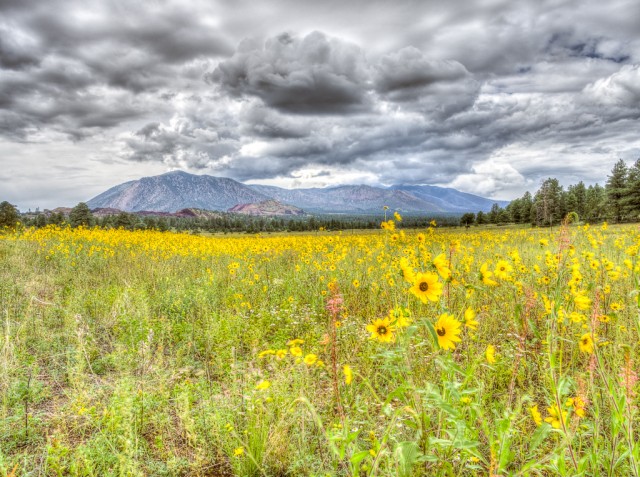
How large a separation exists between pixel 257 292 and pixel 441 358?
17.4 ft

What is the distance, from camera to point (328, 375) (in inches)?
148

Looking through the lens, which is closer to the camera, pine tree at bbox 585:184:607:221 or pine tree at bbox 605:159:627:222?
pine tree at bbox 605:159:627:222

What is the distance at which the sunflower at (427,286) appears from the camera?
1.91m

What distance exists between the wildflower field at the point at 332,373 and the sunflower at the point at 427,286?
0.01 metres

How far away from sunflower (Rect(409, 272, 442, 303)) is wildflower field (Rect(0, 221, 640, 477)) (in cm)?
1

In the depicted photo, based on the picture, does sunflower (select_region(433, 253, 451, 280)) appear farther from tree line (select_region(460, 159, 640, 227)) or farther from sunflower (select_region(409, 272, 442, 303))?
tree line (select_region(460, 159, 640, 227))

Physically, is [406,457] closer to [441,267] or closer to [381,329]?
[381,329]

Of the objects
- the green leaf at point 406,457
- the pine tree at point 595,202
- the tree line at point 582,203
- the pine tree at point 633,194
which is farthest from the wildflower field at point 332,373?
the pine tree at point 595,202

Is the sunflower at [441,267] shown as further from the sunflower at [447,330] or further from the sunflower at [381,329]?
the sunflower at [381,329]

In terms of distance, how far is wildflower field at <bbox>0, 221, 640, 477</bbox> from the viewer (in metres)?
1.69

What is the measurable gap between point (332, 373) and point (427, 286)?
163 centimetres

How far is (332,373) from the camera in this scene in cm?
319

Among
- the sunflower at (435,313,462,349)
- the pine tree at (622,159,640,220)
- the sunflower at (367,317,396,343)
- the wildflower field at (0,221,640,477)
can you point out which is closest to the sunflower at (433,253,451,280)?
the wildflower field at (0,221,640,477)

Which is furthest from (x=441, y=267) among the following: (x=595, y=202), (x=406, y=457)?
(x=595, y=202)
